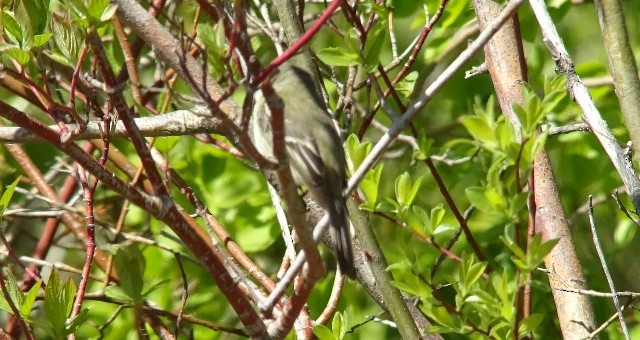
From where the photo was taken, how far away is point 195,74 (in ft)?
8.14

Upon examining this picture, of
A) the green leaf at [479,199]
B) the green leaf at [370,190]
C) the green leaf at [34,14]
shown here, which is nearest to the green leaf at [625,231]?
the green leaf at [370,190]

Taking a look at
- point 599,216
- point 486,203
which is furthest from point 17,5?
point 599,216

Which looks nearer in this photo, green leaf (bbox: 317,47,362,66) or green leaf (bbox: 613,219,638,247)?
green leaf (bbox: 317,47,362,66)

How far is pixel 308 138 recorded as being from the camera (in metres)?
3.46

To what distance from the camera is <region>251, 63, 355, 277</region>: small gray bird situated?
317cm

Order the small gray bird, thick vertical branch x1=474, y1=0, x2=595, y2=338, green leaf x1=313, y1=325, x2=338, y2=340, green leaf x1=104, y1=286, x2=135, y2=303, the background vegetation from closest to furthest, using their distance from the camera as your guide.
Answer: the background vegetation < green leaf x1=313, y1=325, x2=338, y2=340 < green leaf x1=104, y1=286, x2=135, y2=303 < thick vertical branch x1=474, y1=0, x2=595, y2=338 < the small gray bird

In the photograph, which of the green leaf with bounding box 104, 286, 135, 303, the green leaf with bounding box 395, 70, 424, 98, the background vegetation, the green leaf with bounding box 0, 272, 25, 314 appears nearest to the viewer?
the background vegetation

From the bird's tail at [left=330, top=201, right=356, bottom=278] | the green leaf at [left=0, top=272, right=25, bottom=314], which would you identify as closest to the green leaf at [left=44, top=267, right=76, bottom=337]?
the green leaf at [left=0, top=272, right=25, bottom=314]

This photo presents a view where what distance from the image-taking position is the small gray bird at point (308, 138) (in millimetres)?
3166

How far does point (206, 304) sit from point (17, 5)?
1.66 m

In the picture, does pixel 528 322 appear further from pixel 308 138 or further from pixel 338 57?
pixel 308 138

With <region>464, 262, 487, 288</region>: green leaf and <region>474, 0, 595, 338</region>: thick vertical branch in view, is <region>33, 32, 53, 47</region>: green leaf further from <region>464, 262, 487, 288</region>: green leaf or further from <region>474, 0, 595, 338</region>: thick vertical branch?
<region>474, 0, 595, 338</region>: thick vertical branch

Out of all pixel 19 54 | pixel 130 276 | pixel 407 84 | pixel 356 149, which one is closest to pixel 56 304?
pixel 130 276

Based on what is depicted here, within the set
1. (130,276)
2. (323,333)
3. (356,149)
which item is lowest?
(323,333)
